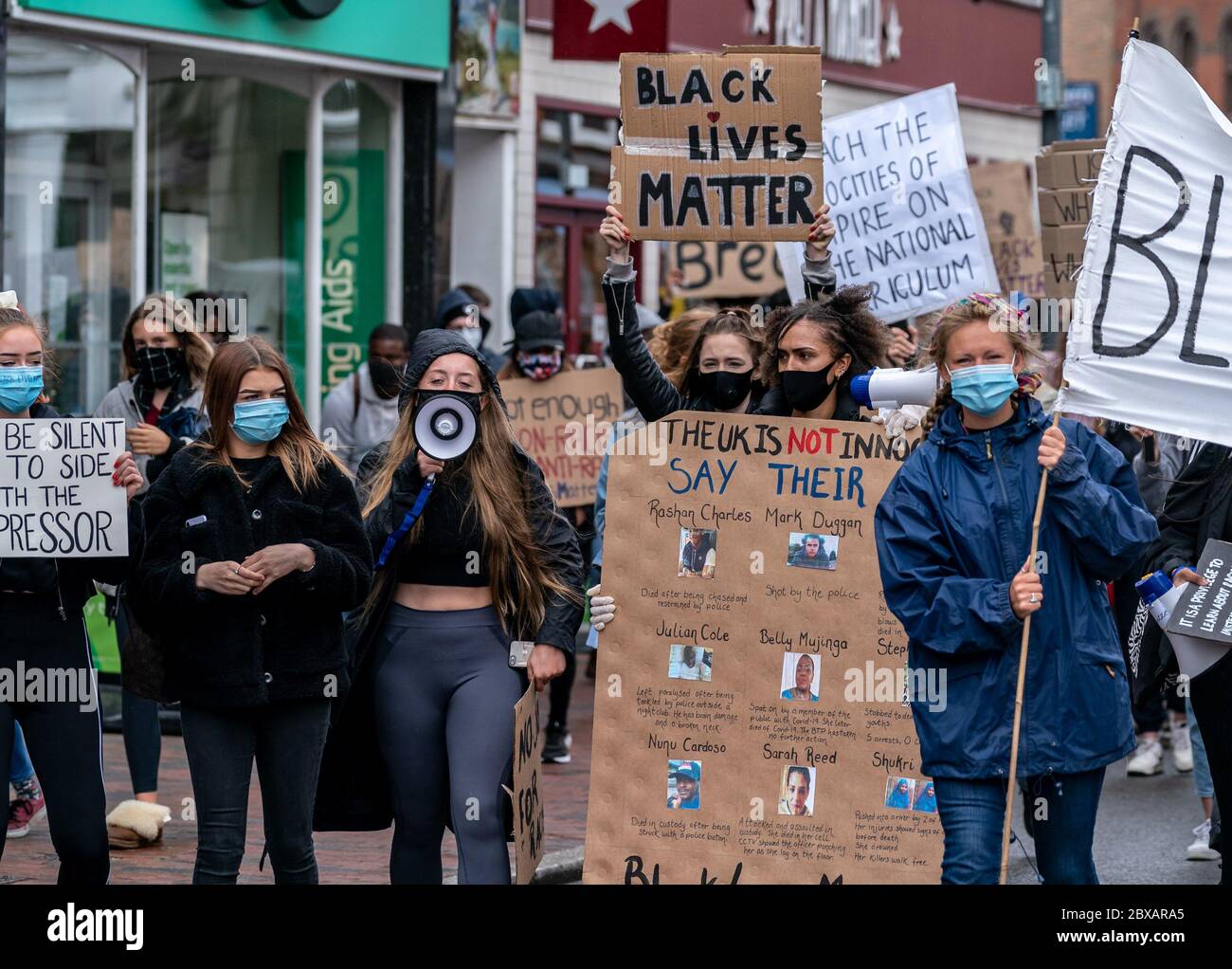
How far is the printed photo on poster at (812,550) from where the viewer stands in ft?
22.0

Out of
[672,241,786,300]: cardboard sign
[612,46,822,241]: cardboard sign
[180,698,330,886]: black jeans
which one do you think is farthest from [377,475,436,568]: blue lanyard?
[672,241,786,300]: cardboard sign

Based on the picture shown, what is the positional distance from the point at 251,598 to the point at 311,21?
29.1 feet

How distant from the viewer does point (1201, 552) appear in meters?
6.76

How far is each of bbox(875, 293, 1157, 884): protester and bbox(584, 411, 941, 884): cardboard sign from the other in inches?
45.8

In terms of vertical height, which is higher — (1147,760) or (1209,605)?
(1209,605)

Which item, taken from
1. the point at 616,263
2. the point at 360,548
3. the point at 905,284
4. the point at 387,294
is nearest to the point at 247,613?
the point at 360,548

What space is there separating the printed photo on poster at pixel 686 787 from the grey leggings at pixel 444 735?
76 cm

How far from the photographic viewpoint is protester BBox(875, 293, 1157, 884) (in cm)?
527

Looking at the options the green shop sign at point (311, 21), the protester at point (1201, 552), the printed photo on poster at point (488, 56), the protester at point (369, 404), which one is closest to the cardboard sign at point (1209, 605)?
the protester at point (1201, 552)

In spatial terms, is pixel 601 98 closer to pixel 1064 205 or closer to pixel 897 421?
pixel 1064 205

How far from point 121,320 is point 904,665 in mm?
8087

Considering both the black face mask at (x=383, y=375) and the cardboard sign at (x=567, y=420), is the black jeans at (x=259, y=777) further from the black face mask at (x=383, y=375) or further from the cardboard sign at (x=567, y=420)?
the cardboard sign at (x=567, y=420)

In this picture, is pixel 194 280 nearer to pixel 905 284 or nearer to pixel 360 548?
pixel 905 284

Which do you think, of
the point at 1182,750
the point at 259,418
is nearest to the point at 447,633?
the point at 259,418
